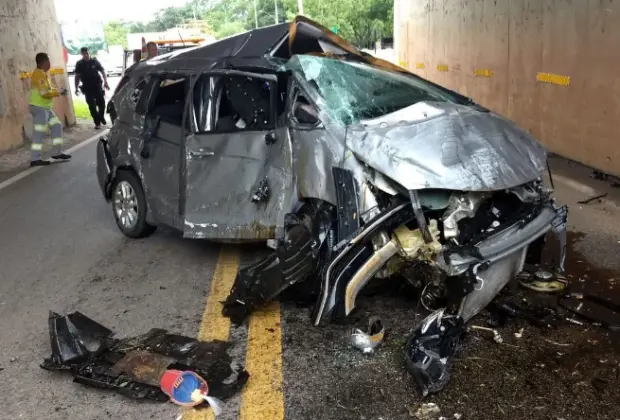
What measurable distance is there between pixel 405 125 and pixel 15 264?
3.95 metres

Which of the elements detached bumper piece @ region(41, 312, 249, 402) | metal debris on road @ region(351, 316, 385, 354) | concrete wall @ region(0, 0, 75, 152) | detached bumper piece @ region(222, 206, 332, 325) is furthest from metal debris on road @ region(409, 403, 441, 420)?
concrete wall @ region(0, 0, 75, 152)

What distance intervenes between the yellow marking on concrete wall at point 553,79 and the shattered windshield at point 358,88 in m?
4.38

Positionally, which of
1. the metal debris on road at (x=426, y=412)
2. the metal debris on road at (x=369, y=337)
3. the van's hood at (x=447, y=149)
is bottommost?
the metal debris on road at (x=426, y=412)

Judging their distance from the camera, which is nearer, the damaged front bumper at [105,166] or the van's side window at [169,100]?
the van's side window at [169,100]

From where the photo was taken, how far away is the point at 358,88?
4484 mm

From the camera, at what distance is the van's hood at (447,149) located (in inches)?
138

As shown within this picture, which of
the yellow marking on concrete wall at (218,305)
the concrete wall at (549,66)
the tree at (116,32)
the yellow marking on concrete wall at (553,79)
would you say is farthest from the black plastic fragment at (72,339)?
the tree at (116,32)

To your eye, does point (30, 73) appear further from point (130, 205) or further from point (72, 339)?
point (72, 339)

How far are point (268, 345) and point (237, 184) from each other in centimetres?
145

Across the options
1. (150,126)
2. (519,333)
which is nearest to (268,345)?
(519,333)

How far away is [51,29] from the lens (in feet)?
49.1

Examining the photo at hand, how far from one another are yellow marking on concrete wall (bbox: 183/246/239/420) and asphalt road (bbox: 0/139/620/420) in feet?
0.05

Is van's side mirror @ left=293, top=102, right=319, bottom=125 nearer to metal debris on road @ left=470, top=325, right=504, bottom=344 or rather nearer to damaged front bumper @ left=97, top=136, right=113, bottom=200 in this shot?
metal debris on road @ left=470, top=325, right=504, bottom=344

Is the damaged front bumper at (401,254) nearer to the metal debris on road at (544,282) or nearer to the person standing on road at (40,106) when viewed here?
the metal debris on road at (544,282)
